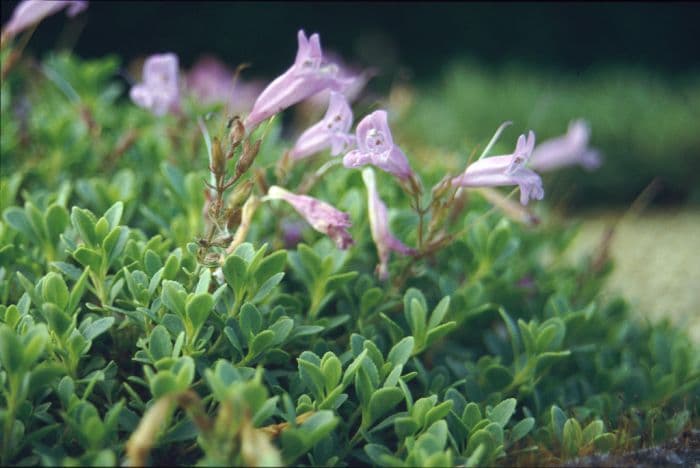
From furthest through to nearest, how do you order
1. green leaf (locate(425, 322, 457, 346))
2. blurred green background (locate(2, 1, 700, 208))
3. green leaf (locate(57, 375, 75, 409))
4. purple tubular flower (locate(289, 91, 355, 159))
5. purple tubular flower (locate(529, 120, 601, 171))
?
blurred green background (locate(2, 1, 700, 208)), purple tubular flower (locate(529, 120, 601, 171)), purple tubular flower (locate(289, 91, 355, 159)), green leaf (locate(425, 322, 457, 346)), green leaf (locate(57, 375, 75, 409))

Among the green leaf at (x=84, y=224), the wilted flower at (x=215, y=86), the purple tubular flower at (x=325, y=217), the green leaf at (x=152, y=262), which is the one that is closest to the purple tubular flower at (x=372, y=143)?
the purple tubular flower at (x=325, y=217)

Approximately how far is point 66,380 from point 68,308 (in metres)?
0.18

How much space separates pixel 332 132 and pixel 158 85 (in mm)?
644

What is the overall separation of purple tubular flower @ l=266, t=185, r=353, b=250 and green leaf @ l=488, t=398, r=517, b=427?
0.42 metres

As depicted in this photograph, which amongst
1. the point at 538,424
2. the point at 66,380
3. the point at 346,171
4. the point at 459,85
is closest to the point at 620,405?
the point at 538,424

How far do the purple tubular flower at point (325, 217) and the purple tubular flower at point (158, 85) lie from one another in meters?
0.67

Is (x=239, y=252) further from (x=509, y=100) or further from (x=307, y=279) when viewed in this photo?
(x=509, y=100)

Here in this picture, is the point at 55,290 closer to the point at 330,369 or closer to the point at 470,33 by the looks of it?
the point at 330,369

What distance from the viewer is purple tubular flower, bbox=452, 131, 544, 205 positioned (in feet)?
5.02

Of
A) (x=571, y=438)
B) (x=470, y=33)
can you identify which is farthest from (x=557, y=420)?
(x=470, y=33)

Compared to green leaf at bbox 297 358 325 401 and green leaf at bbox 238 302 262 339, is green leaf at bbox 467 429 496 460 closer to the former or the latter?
green leaf at bbox 297 358 325 401

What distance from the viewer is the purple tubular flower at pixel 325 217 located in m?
1.55

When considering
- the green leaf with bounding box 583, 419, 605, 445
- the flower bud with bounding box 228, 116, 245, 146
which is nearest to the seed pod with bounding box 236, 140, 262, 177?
the flower bud with bounding box 228, 116, 245, 146

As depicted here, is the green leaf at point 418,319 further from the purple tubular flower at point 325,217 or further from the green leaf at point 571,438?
the green leaf at point 571,438
